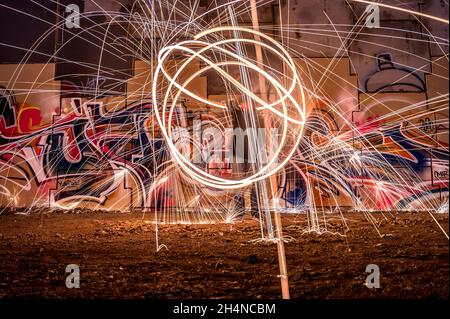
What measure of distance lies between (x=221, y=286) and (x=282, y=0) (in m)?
5.59

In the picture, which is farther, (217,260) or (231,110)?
(231,110)

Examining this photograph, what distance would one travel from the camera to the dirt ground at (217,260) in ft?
9.61

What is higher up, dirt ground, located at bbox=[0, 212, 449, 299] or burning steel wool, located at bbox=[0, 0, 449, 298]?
burning steel wool, located at bbox=[0, 0, 449, 298]

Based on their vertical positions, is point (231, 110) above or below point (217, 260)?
above

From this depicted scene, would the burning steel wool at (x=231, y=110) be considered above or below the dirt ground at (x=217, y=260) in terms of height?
above

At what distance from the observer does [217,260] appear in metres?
3.63

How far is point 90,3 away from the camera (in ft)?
22.0

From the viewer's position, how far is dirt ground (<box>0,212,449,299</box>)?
293 centimetres

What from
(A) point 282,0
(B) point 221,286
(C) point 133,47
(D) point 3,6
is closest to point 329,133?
(A) point 282,0

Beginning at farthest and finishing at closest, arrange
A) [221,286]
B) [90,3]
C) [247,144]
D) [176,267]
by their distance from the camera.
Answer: [90,3] < [247,144] < [176,267] < [221,286]

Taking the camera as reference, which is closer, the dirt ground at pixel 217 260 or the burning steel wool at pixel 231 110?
the dirt ground at pixel 217 260

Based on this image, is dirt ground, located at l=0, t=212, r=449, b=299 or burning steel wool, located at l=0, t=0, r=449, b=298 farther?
burning steel wool, located at l=0, t=0, r=449, b=298

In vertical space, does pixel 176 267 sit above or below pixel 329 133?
below
